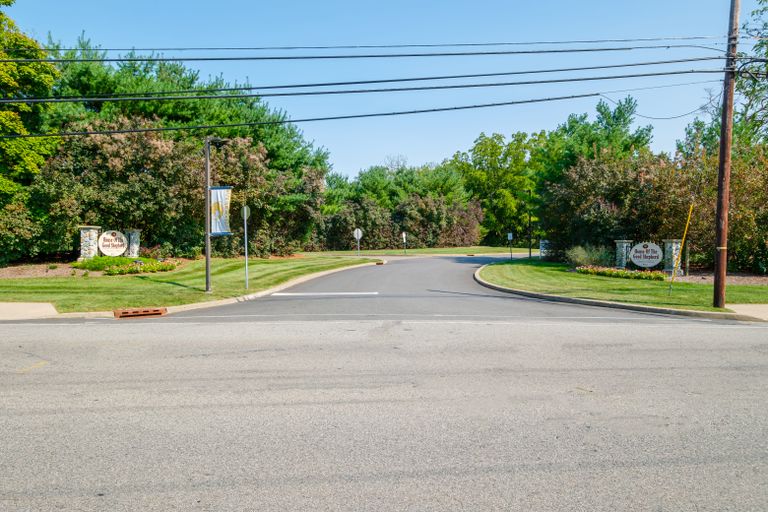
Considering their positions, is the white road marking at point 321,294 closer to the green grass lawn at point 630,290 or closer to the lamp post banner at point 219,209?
the lamp post banner at point 219,209

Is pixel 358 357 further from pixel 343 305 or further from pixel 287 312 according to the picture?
pixel 343 305

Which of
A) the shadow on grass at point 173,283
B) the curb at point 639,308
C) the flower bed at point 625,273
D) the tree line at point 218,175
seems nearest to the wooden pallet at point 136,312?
the shadow on grass at point 173,283

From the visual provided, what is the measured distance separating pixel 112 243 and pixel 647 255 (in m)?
25.0

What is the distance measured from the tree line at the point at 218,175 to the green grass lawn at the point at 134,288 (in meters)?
5.55

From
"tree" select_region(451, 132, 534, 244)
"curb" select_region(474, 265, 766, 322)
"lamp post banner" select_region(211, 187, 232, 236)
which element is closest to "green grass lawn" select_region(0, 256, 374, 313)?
"lamp post banner" select_region(211, 187, 232, 236)

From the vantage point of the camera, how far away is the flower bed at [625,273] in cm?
2122

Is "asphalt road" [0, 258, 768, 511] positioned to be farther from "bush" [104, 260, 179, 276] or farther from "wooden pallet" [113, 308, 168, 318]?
"bush" [104, 260, 179, 276]

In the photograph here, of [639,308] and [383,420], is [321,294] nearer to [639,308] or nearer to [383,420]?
[639,308]

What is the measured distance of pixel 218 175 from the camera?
104ft

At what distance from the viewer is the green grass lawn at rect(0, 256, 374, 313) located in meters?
14.7

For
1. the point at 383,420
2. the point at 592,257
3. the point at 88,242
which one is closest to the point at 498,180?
the point at 592,257

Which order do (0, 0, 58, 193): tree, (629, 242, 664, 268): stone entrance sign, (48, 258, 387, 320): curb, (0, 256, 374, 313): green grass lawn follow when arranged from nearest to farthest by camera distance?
(48, 258, 387, 320): curb < (0, 256, 374, 313): green grass lawn < (629, 242, 664, 268): stone entrance sign < (0, 0, 58, 193): tree

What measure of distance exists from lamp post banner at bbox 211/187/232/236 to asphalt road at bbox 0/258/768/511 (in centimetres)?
843

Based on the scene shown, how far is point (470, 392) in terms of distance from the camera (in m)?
5.79
